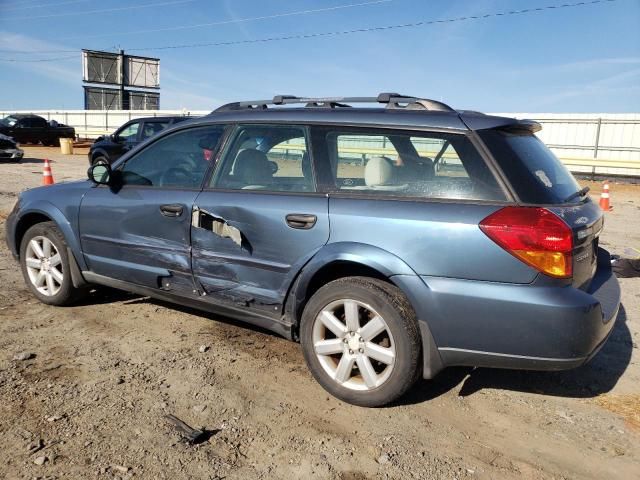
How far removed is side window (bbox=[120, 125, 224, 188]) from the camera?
3.82m

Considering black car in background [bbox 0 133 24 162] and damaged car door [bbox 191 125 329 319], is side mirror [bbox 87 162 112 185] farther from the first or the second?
black car in background [bbox 0 133 24 162]

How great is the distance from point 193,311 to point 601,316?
10.2 ft

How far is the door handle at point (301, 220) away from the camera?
3.19 meters

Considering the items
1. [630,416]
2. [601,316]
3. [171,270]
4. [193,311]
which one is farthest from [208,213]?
[630,416]

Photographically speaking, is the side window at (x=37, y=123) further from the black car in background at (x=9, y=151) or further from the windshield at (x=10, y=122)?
the black car in background at (x=9, y=151)

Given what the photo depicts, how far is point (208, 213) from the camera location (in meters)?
3.56

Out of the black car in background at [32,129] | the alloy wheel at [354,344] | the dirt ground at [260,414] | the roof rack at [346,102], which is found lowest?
the dirt ground at [260,414]

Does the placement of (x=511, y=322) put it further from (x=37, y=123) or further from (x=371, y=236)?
(x=37, y=123)

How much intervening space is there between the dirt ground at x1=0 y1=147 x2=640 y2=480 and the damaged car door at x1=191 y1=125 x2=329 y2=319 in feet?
1.80

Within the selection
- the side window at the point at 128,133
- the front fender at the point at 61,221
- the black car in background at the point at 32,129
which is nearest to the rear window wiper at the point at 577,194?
the front fender at the point at 61,221

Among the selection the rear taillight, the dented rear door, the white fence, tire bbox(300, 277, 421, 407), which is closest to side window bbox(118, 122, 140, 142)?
the dented rear door

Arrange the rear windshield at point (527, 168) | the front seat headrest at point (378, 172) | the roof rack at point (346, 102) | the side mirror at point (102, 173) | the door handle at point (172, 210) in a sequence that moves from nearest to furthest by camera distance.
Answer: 1. the rear windshield at point (527, 168)
2. the front seat headrest at point (378, 172)
3. the roof rack at point (346, 102)
4. the door handle at point (172, 210)
5. the side mirror at point (102, 173)

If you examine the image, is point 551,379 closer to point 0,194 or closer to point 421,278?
point 421,278

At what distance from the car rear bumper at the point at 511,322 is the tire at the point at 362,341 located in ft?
0.46
